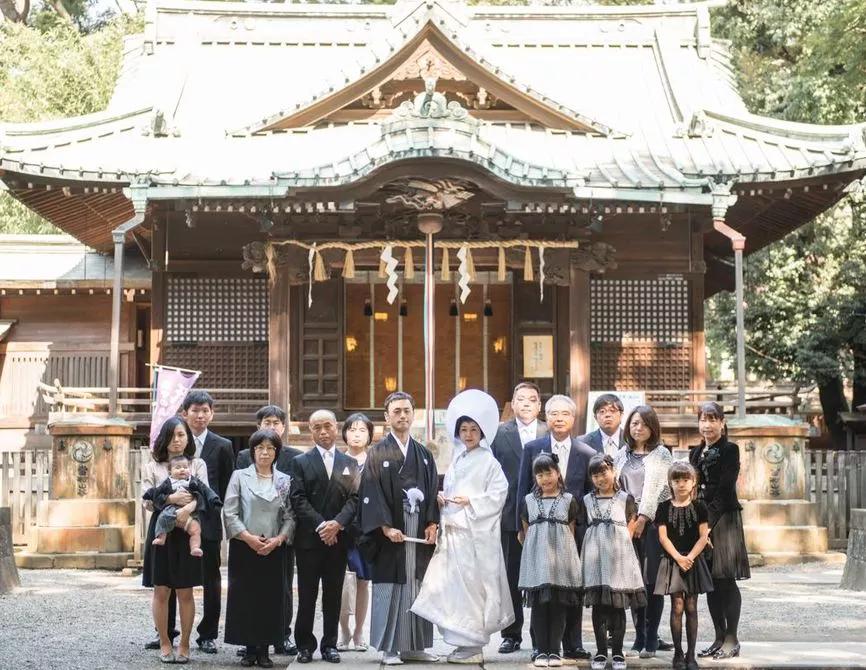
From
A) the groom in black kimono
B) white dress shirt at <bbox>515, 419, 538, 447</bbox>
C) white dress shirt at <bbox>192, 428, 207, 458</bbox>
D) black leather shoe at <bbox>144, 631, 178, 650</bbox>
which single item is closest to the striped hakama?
the groom in black kimono

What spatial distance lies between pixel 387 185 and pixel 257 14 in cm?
685

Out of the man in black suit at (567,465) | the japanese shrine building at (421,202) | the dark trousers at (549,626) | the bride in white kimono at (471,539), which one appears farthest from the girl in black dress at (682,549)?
the japanese shrine building at (421,202)

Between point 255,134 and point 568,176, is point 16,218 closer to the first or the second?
point 255,134

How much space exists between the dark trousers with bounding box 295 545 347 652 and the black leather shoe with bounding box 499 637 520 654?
110 centimetres

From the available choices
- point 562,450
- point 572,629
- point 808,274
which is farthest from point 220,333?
point 808,274

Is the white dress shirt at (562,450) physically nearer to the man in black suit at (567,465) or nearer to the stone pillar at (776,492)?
the man in black suit at (567,465)

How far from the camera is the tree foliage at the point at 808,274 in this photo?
850 inches

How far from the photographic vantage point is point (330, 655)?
26.8 feet

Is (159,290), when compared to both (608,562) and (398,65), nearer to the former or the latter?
(398,65)

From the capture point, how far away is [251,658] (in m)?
8.09

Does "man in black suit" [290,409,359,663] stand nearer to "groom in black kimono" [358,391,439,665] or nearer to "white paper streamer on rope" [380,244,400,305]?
"groom in black kimono" [358,391,439,665]

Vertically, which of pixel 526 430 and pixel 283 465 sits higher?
pixel 526 430

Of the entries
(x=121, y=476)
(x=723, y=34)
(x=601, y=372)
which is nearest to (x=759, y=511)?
(x=601, y=372)

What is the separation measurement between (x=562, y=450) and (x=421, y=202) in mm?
7604
